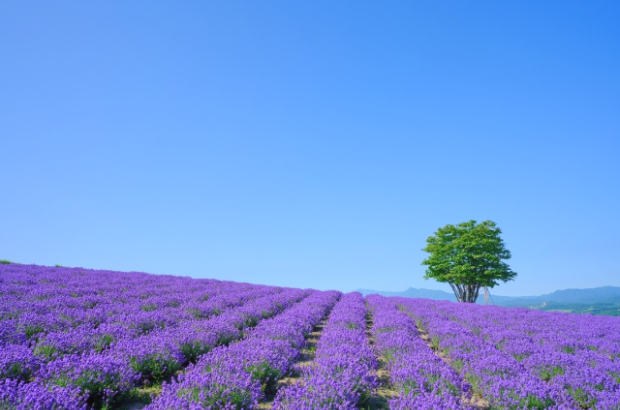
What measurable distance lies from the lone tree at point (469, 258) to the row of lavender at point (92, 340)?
23.8 m

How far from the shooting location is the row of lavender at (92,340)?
3523 millimetres

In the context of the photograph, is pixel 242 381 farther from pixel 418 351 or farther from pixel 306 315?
pixel 306 315

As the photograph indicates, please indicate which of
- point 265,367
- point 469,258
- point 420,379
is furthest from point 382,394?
point 469,258

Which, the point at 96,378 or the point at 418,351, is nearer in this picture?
the point at 96,378

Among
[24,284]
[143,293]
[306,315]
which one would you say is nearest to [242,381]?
[306,315]

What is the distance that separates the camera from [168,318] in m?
7.34

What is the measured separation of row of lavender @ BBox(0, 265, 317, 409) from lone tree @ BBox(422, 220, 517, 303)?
23.8 meters

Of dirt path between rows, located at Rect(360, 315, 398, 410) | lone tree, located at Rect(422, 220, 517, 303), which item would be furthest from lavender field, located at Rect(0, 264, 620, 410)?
lone tree, located at Rect(422, 220, 517, 303)

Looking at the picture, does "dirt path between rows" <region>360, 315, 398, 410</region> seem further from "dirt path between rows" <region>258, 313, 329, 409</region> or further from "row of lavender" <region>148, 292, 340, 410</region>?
"row of lavender" <region>148, 292, 340, 410</region>

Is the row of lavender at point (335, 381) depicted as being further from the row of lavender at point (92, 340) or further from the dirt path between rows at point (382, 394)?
the row of lavender at point (92, 340)

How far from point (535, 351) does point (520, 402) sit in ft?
11.1

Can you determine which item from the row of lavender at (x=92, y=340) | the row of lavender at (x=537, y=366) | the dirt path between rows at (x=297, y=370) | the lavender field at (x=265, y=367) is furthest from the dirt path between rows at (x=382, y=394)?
the row of lavender at (x=92, y=340)

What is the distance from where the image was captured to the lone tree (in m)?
28.5

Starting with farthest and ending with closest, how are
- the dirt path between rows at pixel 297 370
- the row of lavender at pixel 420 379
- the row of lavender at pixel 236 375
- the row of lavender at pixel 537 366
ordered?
1. the dirt path between rows at pixel 297 370
2. the row of lavender at pixel 537 366
3. the row of lavender at pixel 420 379
4. the row of lavender at pixel 236 375
